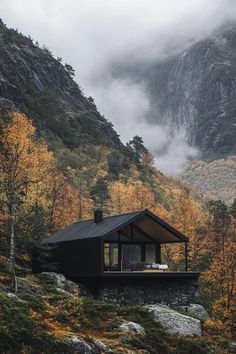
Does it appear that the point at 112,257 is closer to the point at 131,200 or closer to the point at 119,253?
the point at 119,253

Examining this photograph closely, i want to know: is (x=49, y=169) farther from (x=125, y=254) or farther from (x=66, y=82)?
(x=66, y=82)

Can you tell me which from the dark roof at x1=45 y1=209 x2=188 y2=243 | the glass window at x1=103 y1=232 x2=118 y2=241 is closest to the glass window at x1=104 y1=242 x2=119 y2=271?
the glass window at x1=103 y1=232 x2=118 y2=241

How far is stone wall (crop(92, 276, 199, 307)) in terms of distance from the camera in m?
32.0

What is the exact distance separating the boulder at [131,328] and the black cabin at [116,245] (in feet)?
22.6

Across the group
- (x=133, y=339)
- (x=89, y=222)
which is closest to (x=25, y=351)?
(x=133, y=339)

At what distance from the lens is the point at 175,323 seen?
26.7 m

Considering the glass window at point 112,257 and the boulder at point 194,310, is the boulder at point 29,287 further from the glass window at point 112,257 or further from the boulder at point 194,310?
the boulder at point 194,310

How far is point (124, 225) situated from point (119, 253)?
3483 millimetres

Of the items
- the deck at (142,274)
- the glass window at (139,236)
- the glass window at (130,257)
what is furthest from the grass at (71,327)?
the glass window at (139,236)

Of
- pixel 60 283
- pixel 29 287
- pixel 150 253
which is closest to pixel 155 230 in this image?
pixel 150 253

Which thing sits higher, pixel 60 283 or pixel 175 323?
pixel 60 283

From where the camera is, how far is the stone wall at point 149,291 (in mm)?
32031

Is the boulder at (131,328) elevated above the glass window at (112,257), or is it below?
below

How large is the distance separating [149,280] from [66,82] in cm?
11474
